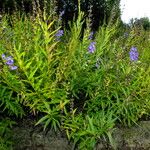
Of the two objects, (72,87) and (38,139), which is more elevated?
(72,87)

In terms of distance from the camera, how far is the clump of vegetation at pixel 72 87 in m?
3.75

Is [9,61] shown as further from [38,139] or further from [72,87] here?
[38,139]

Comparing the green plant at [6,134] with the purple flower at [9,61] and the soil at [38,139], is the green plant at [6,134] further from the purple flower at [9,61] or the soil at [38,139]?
the purple flower at [9,61]

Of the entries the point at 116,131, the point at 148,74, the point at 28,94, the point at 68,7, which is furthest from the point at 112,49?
the point at 68,7

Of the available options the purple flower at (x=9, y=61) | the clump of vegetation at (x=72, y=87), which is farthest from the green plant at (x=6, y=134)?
the purple flower at (x=9, y=61)

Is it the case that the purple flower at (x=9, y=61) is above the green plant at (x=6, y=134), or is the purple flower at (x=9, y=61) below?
above

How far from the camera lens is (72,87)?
3965 mm

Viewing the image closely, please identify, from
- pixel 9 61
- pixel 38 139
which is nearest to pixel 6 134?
pixel 38 139

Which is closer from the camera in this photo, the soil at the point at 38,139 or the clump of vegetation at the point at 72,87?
the clump of vegetation at the point at 72,87

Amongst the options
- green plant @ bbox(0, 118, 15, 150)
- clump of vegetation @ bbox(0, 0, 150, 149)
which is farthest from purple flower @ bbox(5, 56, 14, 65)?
green plant @ bbox(0, 118, 15, 150)

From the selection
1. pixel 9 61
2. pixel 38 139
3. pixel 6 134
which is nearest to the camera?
pixel 9 61

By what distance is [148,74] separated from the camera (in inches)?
174

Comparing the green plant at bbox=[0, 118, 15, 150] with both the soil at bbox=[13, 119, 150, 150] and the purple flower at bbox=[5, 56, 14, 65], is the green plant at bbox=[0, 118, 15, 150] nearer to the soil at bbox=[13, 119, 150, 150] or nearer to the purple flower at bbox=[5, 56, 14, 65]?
the soil at bbox=[13, 119, 150, 150]

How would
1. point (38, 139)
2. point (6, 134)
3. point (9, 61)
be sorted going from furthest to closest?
point (38, 139) → point (6, 134) → point (9, 61)
